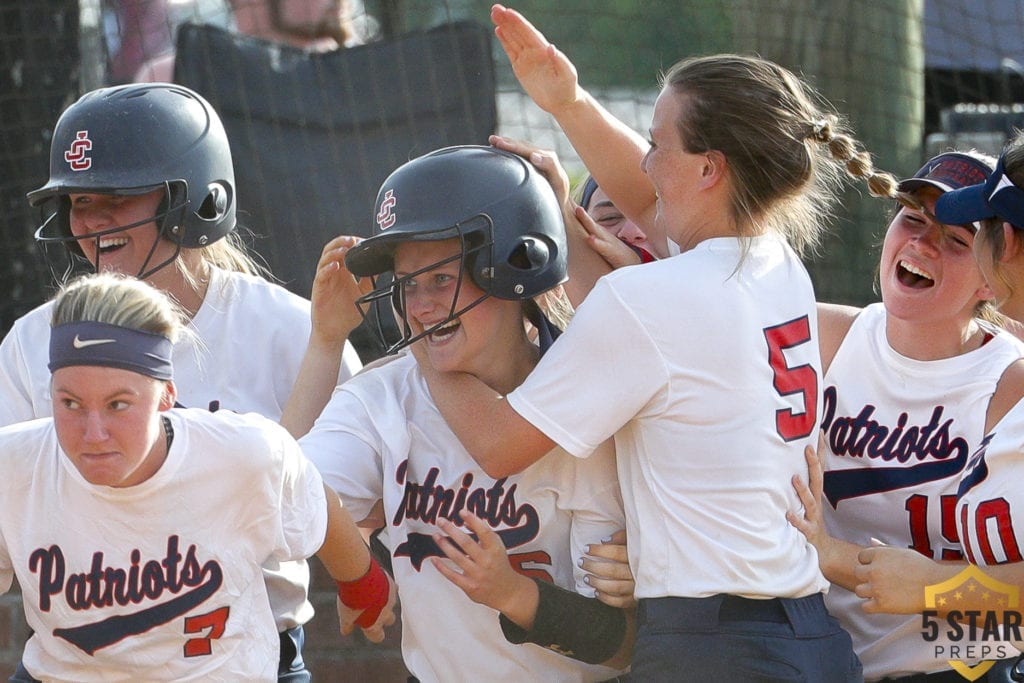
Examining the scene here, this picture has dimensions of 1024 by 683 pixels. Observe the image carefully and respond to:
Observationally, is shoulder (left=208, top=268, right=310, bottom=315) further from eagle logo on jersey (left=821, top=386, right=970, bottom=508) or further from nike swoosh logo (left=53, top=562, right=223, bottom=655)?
eagle logo on jersey (left=821, top=386, right=970, bottom=508)

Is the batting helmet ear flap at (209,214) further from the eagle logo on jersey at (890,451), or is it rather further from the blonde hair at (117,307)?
the eagle logo on jersey at (890,451)

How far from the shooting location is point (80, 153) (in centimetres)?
307

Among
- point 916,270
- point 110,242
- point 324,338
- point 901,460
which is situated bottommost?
point 901,460

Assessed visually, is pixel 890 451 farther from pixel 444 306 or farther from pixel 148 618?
pixel 148 618

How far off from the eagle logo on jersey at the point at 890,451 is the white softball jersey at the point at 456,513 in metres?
0.53

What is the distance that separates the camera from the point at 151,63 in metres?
5.09

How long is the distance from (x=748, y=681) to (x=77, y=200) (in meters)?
1.81

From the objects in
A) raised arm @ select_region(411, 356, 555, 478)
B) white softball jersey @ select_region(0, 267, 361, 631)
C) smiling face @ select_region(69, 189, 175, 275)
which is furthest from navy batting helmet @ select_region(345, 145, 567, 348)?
smiling face @ select_region(69, 189, 175, 275)

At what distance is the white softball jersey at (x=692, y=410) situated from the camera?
2.51 meters

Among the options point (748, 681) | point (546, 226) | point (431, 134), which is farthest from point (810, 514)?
point (431, 134)

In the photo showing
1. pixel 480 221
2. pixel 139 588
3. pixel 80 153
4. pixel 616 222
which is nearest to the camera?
pixel 139 588

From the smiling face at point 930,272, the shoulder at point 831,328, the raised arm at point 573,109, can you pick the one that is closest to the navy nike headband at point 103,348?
the raised arm at point 573,109

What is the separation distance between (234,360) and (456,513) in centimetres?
Result: 72

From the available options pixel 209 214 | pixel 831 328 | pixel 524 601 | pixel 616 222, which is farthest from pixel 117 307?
pixel 831 328
